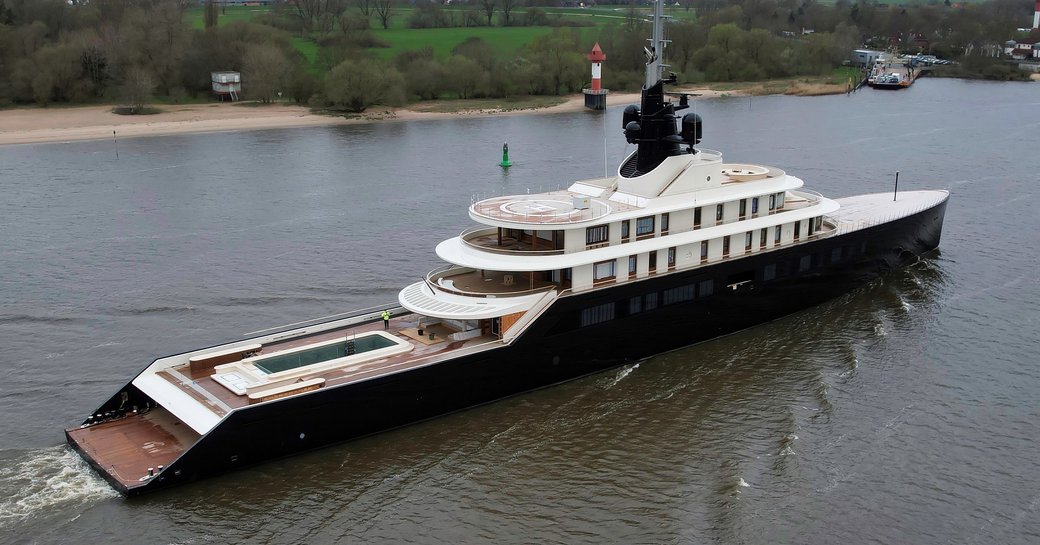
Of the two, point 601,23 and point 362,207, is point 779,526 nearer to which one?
point 362,207

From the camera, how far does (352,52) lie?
311 ft

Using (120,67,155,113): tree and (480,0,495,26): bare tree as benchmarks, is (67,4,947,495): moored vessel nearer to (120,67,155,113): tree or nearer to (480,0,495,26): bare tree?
(120,67,155,113): tree

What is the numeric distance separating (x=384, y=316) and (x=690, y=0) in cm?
12927

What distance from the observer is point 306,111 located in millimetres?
85312

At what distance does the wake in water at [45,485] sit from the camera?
70.2 ft

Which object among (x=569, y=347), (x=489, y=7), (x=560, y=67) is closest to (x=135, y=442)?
(x=569, y=347)

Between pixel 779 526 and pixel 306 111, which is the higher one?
pixel 306 111

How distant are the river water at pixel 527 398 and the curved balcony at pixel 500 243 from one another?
4260mm

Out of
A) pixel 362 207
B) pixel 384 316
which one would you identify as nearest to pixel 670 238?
pixel 384 316

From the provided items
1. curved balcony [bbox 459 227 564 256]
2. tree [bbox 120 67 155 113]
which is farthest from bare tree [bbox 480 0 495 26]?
curved balcony [bbox 459 227 564 256]

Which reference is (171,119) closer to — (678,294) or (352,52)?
(352,52)

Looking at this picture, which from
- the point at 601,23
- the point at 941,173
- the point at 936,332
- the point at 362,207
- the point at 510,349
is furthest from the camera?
the point at 601,23

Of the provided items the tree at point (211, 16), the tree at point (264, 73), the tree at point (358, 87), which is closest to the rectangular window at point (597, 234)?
the tree at point (358, 87)

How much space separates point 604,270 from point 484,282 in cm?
372
